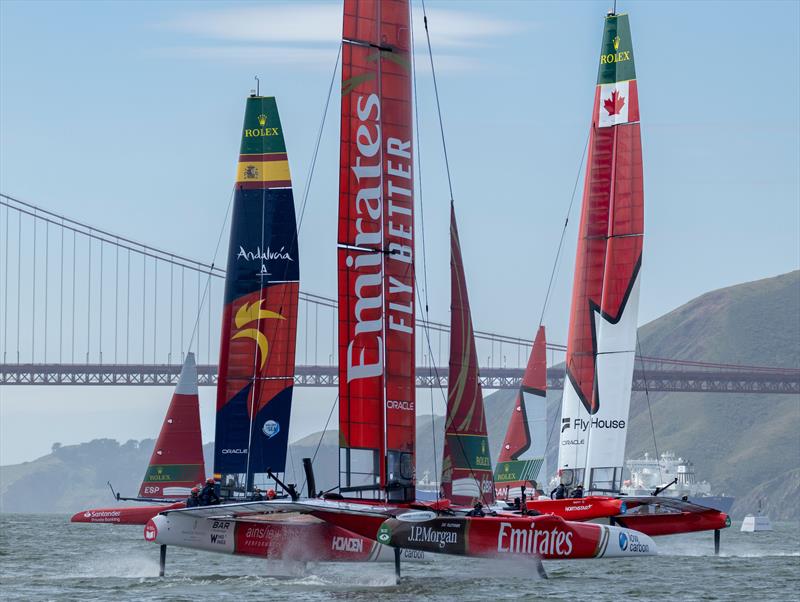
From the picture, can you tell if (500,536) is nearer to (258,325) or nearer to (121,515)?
(258,325)

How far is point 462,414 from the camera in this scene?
61.6 feet

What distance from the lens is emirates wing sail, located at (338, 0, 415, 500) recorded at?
50.6 feet

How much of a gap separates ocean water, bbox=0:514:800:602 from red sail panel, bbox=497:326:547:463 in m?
2.96

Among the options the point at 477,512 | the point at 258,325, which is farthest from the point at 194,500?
the point at 477,512

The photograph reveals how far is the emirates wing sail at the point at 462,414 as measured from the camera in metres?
17.9

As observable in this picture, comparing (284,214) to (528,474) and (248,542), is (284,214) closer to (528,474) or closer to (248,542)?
(248,542)

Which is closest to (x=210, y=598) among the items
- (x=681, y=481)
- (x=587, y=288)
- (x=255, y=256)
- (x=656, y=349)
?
(x=255, y=256)

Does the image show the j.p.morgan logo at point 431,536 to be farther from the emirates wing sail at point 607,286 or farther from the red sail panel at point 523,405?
the red sail panel at point 523,405

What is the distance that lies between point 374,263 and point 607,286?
228 inches

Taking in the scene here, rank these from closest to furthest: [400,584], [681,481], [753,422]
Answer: [400,584] < [681,481] < [753,422]

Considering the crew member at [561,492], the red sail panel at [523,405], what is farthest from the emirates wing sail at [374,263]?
the red sail panel at [523,405]

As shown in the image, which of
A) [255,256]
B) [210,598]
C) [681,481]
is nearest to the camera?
[210,598]

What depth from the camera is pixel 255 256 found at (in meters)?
20.4

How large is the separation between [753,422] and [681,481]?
59073 millimetres
